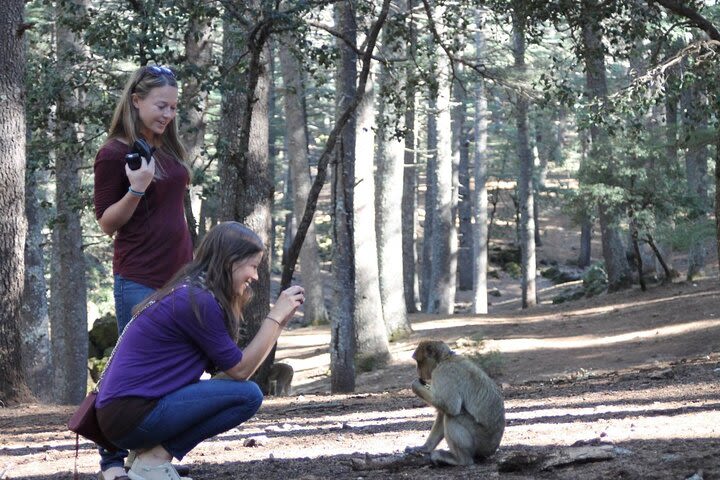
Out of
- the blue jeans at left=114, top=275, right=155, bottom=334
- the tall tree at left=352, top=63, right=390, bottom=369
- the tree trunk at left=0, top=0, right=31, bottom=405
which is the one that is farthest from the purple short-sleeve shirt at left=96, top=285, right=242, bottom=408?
the tall tree at left=352, top=63, right=390, bottom=369

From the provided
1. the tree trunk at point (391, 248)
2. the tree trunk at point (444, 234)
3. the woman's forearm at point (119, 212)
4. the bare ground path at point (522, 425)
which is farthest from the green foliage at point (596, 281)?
the woman's forearm at point (119, 212)

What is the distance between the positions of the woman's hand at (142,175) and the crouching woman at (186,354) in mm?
535

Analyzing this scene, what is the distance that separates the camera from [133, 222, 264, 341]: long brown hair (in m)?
4.67

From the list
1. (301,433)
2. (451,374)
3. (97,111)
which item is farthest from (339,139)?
(451,374)

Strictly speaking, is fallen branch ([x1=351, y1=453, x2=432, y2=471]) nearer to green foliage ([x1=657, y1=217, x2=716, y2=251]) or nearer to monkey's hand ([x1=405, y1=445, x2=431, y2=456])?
monkey's hand ([x1=405, y1=445, x2=431, y2=456])

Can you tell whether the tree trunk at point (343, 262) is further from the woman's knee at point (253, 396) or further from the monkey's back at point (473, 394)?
the woman's knee at point (253, 396)

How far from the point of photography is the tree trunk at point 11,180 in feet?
35.4

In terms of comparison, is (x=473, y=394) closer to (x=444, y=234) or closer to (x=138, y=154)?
(x=138, y=154)

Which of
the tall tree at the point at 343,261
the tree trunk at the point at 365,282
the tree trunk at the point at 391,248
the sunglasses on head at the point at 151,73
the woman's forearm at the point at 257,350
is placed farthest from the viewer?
the tree trunk at the point at 391,248

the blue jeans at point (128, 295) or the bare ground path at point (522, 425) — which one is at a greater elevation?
the blue jeans at point (128, 295)

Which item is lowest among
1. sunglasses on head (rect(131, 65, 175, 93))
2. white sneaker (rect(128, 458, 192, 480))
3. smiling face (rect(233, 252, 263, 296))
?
white sneaker (rect(128, 458, 192, 480))

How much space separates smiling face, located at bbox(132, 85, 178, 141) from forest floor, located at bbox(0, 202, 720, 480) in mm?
1965

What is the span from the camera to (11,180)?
10844mm

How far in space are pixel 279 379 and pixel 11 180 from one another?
504cm
